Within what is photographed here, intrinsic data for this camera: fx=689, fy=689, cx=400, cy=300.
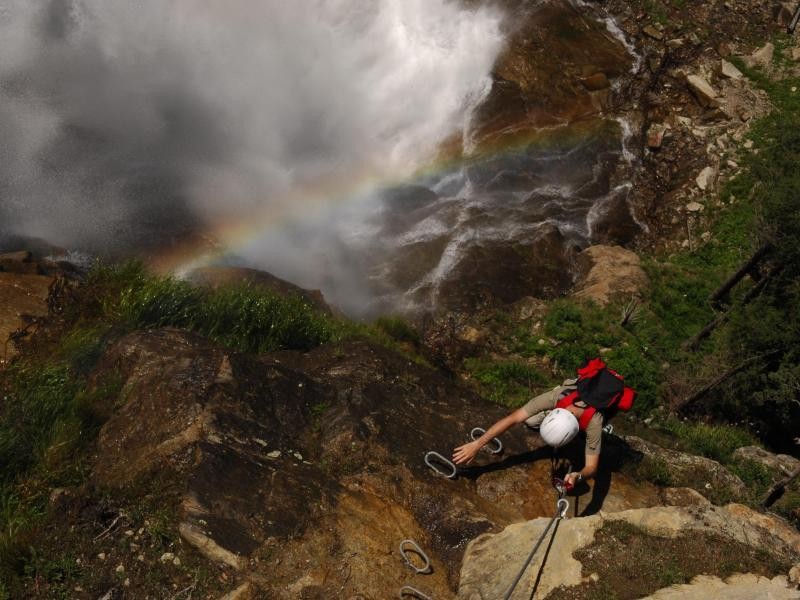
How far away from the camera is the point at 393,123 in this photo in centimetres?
1814

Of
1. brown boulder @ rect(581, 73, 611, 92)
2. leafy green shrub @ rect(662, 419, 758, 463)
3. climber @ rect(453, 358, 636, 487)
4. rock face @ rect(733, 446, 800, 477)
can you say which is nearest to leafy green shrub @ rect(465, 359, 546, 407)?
leafy green shrub @ rect(662, 419, 758, 463)

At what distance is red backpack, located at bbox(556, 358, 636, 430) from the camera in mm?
5762

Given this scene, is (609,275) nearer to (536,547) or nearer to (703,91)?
(703,91)

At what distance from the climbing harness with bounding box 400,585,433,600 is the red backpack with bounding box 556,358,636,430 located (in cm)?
197

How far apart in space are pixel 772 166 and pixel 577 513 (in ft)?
29.8

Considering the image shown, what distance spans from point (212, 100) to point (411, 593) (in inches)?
576

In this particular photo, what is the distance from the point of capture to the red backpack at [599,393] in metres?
5.76

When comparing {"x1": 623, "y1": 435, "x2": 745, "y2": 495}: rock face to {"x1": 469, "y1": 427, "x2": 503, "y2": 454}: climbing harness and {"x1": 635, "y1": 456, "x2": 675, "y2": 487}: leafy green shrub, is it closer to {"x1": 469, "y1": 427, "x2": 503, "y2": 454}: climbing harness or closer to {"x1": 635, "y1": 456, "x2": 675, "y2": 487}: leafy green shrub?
{"x1": 635, "y1": 456, "x2": 675, "y2": 487}: leafy green shrub

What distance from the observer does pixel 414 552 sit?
5.45 meters

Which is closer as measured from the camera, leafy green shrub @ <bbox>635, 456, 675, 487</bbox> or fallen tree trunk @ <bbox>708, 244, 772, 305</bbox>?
leafy green shrub @ <bbox>635, 456, 675, 487</bbox>

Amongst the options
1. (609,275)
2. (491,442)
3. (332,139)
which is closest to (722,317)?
(609,275)

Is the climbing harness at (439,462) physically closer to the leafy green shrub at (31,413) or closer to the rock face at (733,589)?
the rock face at (733,589)

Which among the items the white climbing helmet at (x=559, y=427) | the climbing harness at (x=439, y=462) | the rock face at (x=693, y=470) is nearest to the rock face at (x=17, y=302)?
the climbing harness at (x=439, y=462)

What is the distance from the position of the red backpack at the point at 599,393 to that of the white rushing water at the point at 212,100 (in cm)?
1003
